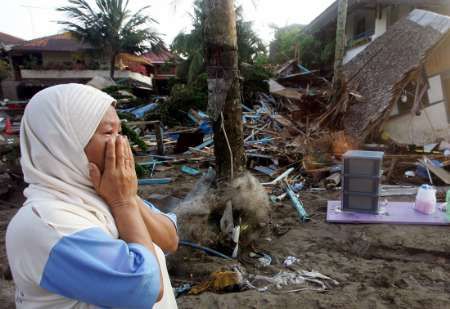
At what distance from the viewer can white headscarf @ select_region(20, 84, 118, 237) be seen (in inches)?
45.0

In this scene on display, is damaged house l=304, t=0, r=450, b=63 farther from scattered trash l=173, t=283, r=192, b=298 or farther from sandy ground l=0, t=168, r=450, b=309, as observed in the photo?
scattered trash l=173, t=283, r=192, b=298

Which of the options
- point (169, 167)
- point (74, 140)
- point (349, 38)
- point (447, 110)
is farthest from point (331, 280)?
point (349, 38)

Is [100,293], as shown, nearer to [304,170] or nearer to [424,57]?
[304,170]

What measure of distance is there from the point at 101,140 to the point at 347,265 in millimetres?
3539

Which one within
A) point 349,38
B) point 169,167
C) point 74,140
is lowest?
point 169,167

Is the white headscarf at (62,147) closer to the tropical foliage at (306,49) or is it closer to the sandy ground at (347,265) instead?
the sandy ground at (347,265)

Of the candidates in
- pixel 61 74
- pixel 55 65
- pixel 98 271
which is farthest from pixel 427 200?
pixel 55 65

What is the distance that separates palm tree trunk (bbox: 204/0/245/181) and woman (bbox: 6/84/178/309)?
355cm

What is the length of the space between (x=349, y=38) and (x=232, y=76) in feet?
54.3

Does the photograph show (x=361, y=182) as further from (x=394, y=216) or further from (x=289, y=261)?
(x=289, y=261)

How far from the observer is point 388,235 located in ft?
15.0

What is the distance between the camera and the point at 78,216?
1.11 metres

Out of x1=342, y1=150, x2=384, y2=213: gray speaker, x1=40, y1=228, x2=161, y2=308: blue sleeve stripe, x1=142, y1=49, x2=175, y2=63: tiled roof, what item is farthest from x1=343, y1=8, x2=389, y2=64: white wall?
x1=142, y1=49, x2=175, y2=63: tiled roof

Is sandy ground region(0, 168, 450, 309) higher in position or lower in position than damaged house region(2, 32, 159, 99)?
lower
